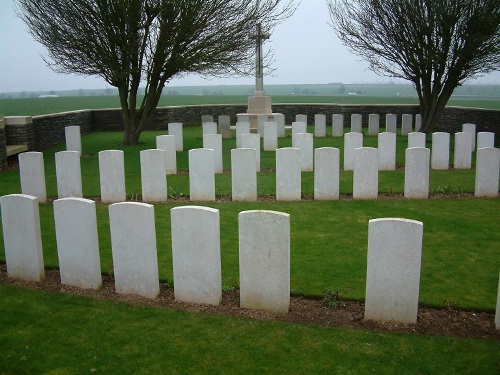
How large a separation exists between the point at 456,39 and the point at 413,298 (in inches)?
497

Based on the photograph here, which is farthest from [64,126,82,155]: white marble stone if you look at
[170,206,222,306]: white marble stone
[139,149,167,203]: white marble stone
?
[170,206,222,306]: white marble stone

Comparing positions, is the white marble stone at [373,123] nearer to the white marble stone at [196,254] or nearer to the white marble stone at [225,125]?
the white marble stone at [225,125]

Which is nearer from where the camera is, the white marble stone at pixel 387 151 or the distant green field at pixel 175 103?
the white marble stone at pixel 387 151

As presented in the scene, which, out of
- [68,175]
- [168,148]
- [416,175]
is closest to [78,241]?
[68,175]

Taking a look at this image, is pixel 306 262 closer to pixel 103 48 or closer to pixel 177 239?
pixel 177 239

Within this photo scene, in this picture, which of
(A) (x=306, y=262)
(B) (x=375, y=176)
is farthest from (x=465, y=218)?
(A) (x=306, y=262)

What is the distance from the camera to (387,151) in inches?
456

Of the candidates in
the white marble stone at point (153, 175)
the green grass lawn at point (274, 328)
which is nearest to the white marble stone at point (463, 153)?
the green grass lawn at point (274, 328)

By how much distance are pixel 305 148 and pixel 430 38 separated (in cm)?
637

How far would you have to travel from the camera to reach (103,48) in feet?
48.4

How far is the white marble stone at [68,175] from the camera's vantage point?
9.08 meters

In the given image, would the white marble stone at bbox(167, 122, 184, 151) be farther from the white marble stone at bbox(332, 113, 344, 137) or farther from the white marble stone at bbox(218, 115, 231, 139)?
the white marble stone at bbox(332, 113, 344, 137)

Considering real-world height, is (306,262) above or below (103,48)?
below

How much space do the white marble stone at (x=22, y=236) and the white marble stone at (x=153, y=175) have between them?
368 centimetres
